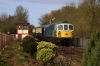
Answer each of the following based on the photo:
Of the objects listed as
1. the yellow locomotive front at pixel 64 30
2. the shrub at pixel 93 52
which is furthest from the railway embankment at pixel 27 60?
the yellow locomotive front at pixel 64 30

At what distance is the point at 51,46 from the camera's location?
14.3 m

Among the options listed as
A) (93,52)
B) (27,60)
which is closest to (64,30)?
(27,60)

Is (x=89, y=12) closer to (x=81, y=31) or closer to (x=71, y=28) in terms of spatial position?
(x=81, y=31)

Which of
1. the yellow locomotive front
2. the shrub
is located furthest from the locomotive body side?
the shrub

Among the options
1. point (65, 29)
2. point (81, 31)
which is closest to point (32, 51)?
point (65, 29)

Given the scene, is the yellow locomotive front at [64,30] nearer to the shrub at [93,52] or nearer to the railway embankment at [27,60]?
the railway embankment at [27,60]

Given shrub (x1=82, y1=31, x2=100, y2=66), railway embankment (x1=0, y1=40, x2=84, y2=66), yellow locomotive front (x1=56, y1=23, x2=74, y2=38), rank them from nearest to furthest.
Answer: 1. shrub (x1=82, y1=31, x2=100, y2=66)
2. railway embankment (x1=0, y1=40, x2=84, y2=66)
3. yellow locomotive front (x1=56, y1=23, x2=74, y2=38)

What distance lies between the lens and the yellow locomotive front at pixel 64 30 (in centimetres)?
3617

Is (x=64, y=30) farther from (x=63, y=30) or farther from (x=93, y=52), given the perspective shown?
(x=93, y=52)

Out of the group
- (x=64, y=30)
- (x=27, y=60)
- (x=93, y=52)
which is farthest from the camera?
(x=64, y=30)

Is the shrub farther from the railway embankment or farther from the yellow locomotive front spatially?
the yellow locomotive front

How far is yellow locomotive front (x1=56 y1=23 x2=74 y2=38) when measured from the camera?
36169mm

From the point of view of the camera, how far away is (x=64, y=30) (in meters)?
36.2

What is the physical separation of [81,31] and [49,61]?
3013cm
